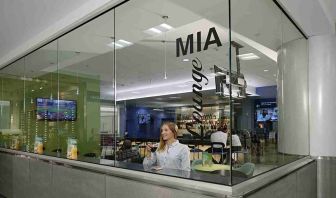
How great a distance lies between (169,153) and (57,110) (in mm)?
3175

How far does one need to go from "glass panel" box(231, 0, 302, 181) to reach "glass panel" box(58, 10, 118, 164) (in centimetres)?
197

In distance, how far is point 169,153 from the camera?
130 inches

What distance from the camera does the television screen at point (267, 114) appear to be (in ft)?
16.5

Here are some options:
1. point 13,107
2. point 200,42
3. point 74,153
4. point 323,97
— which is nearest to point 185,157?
point 200,42

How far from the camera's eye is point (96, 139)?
5.55 m

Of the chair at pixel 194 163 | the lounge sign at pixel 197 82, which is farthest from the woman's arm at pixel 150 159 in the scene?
the lounge sign at pixel 197 82

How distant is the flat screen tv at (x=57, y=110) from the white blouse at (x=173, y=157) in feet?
9.39

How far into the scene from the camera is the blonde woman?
3.23 m

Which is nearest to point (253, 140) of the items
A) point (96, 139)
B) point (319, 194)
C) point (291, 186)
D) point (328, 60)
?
point (319, 194)

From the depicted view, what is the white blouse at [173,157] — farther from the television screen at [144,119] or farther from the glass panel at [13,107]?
the glass panel at [13,107]

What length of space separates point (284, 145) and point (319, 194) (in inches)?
35.5

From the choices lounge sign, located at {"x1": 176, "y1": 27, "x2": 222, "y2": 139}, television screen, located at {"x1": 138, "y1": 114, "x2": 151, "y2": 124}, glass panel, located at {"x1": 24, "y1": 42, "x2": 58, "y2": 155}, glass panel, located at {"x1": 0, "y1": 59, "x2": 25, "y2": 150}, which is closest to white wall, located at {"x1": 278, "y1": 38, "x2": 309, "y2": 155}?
lounge sign, located at {"x1": 176, "y1": 27, "x2": 222, "y2": 139}

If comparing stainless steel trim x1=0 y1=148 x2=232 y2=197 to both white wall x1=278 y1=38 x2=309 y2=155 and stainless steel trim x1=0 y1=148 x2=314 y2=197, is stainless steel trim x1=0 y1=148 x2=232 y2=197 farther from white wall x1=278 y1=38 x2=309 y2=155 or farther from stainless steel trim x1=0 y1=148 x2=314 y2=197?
white wall x1=278 y1=38 x2=309 y2=155

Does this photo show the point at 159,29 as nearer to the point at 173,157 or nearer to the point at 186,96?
the point at 186,96
